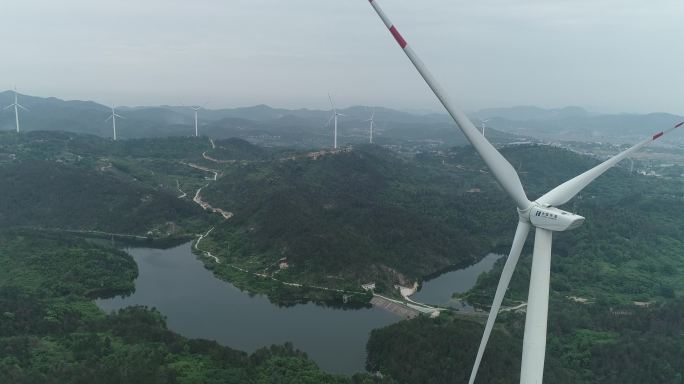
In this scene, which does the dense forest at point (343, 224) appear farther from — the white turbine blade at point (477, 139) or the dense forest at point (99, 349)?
the white turbine blade at point (477, 139)

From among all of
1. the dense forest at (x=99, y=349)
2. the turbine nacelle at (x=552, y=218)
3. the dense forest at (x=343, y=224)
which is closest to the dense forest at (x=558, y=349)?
the dense forest at (x=99, y=349)

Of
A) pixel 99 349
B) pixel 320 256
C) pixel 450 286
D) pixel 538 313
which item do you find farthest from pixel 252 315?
pixel 538 313

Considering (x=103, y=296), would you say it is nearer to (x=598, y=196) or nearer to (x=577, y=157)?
(x=598, y=196)

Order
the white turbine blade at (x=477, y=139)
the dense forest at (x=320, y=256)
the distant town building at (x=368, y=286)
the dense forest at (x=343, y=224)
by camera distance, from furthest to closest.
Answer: the dense forest at (x=343, y=224) → the distant town building at (x=368, y=286) → the dense forest at (x=320, y=256) → the white turbine blade at (x=477, y=139)

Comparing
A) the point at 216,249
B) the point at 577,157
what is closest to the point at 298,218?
the point at 216,249

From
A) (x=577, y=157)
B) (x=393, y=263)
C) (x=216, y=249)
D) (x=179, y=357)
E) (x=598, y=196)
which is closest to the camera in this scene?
(x=179, y=357)

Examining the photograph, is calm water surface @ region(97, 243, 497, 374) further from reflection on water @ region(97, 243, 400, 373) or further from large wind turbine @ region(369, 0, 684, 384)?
large wind turbine @ region(369, 0, 684, 384)
